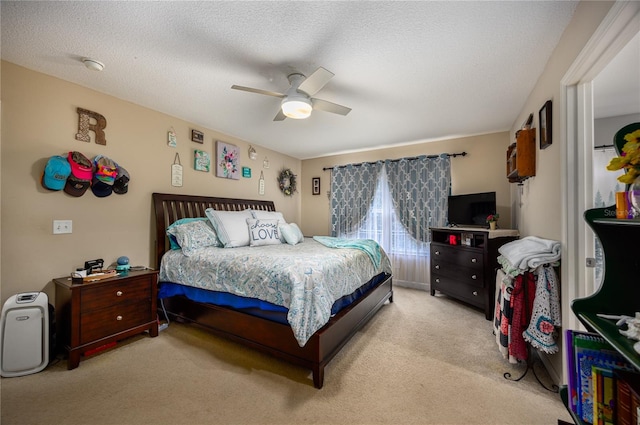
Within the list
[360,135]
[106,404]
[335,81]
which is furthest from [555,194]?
[106,404]

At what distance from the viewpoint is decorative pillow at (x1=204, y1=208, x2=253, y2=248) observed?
112 inches

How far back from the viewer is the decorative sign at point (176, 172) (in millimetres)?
3113

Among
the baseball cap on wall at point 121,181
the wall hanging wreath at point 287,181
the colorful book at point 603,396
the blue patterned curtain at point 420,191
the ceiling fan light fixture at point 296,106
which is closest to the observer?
the colorful book at point 603,396

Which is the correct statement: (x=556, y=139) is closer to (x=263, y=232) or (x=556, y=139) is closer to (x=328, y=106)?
(x=328, y=106)

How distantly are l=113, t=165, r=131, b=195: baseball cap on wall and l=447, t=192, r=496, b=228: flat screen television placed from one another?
4161 millimetres

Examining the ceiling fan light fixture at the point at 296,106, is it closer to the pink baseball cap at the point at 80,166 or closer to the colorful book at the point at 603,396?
the pink baseball cap at the point at 80,166

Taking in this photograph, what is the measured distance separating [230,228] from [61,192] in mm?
1510

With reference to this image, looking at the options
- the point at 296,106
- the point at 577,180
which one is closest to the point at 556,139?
the point at 577,180

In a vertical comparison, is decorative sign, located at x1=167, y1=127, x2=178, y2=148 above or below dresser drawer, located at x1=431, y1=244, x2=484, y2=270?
above

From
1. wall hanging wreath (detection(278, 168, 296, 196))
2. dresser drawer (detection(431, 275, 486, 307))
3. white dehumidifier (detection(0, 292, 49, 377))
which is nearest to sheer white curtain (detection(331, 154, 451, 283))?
dresser drawer (detection(431, 275, 486, 307))

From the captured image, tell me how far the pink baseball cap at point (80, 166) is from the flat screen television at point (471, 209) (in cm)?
436

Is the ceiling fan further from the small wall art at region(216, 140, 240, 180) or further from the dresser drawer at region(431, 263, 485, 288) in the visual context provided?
the dresser drawer at region(431, 263, 485, 288)

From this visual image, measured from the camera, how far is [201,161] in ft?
11.2

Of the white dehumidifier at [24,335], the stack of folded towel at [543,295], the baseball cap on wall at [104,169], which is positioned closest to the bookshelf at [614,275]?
the stack of folded towel at [543,295]
